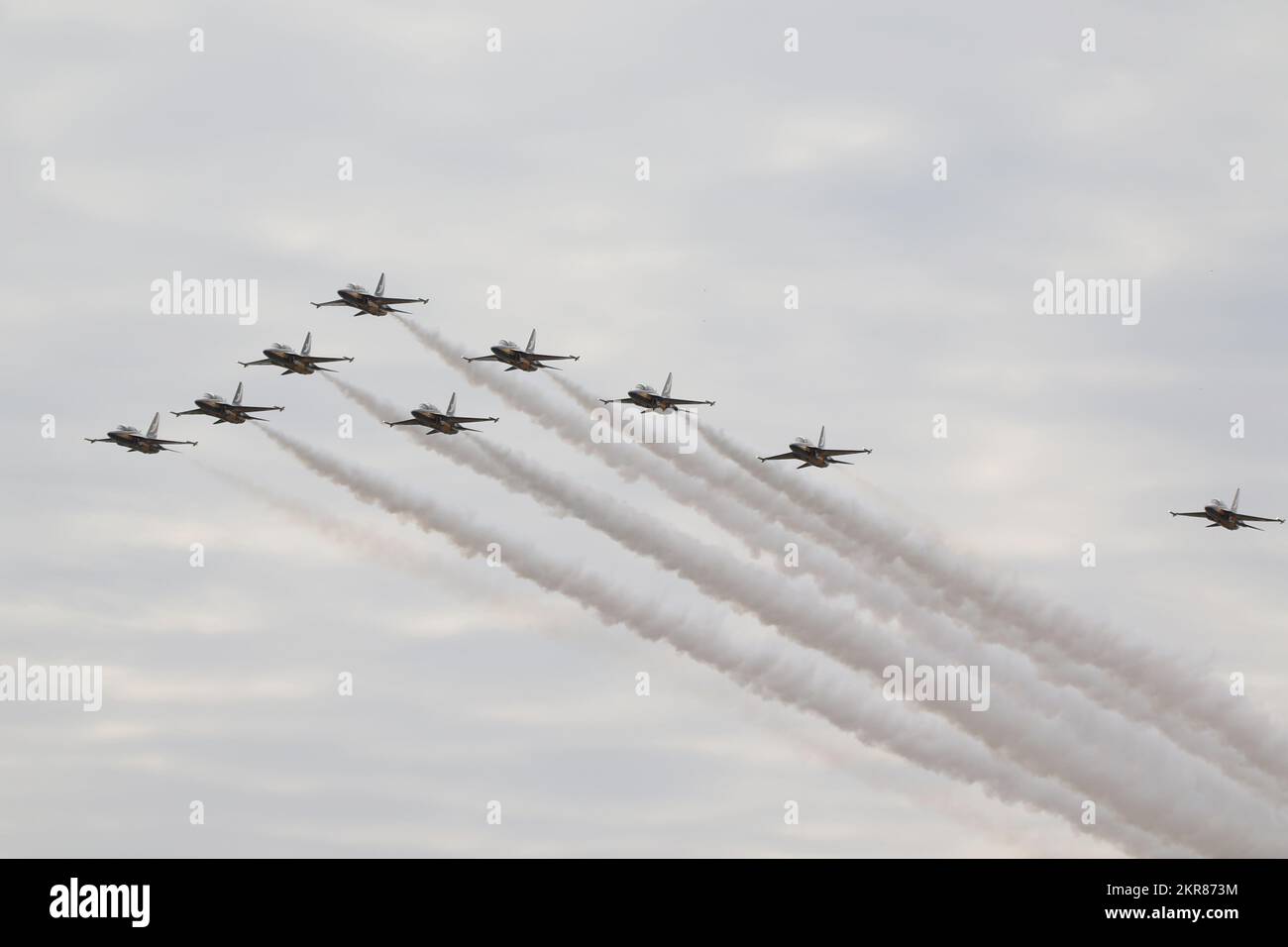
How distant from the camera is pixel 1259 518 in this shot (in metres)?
163

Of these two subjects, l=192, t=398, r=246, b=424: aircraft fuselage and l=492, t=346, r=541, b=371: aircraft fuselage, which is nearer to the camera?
l=492, t=346, r=541, b=371: aircraft fuselage

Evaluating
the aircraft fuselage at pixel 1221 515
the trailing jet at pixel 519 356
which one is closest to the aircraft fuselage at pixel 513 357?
the trailing jet at pixel 519 356

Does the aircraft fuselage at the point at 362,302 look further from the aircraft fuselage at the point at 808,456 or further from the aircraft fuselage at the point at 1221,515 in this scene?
the aircraft fuselage at the point at 1221,515

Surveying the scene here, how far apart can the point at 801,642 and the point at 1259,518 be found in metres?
29.2

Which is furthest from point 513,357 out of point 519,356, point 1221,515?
point 1221,515

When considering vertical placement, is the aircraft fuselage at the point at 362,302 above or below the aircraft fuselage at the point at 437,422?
above

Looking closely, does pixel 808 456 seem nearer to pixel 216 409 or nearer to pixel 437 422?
pixel 437 422

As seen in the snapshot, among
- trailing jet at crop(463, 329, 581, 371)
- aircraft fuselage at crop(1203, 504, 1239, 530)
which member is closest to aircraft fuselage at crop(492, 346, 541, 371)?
trailing jet at crop(463, 329, 581, 371)

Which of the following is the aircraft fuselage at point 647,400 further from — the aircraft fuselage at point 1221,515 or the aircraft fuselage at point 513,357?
the aircraft fuselage at point 1221,515

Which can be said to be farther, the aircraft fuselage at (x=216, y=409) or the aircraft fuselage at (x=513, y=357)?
the aircraft fuselage at (x=216, y=409)

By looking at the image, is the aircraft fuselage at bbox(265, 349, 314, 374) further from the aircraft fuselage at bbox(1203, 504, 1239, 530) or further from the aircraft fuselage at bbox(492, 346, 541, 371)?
the aircraft fuselage at bbox(1203, 504, 1239, 530)

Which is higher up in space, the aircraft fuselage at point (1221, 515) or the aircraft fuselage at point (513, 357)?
the aircraft fuselage at point (513, 357)
